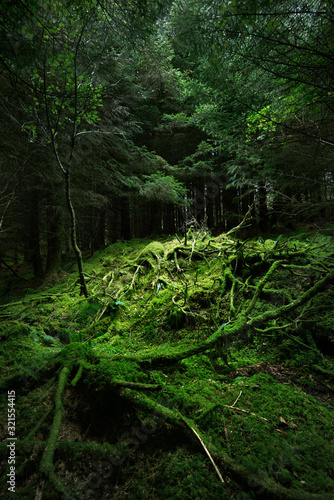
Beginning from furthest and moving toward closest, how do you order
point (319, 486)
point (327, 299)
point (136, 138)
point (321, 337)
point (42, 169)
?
point (136, 138) → point (42, 169) → point (327, 299) → point (321, 337) → point (319, 486)

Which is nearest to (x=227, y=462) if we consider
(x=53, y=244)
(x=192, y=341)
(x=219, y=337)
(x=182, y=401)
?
(x=182, y=401)

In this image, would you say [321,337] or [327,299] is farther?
[327,299]

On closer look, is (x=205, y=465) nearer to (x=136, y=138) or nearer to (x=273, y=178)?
(x=273, y=178)

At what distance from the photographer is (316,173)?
4.41 meters

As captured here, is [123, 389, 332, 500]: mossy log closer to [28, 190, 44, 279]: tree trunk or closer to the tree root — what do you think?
the tree root

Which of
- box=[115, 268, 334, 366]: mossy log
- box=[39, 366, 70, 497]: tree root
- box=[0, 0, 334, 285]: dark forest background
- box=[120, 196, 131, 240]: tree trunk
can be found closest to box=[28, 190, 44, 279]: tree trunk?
box=[0, 0, 334, 285]: dark forest background

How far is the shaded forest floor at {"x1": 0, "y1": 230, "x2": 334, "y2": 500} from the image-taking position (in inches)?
57.1

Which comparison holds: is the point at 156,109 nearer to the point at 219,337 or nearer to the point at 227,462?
the point at 219,337

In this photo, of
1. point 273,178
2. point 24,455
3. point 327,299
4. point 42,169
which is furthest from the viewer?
point 42,169

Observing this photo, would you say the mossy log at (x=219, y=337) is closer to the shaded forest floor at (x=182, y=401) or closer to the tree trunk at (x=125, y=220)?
the shaded forest floor at (x=182, y=401)

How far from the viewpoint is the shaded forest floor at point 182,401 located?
1.45 metres

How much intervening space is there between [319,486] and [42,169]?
8625mm

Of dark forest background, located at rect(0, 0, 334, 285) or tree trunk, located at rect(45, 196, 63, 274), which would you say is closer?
dark forest background, located at rect(0, 0, 334, 285)

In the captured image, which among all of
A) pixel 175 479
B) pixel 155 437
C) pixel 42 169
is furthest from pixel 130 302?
pixel 42 169
